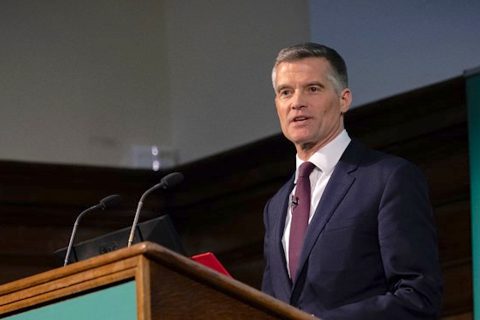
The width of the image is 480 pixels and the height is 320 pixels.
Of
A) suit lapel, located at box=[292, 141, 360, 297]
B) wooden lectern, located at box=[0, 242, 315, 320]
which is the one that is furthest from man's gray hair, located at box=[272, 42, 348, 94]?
wooden lectern, located at box=[0, 242, 315, 320]

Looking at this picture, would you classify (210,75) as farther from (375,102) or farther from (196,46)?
(375,102)

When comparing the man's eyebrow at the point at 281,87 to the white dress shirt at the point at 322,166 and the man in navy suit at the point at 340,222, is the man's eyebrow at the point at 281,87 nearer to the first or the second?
the man in navy suit at the point at 340,222

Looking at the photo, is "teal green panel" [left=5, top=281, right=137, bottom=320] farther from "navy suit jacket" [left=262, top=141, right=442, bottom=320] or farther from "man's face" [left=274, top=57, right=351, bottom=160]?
"man's face" [left=274, top=57, right=351, bottom=160]

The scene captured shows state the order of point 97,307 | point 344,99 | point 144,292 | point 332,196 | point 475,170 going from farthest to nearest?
point 475,170, point 344,99, point 332,196, point 97,307, point 144,292

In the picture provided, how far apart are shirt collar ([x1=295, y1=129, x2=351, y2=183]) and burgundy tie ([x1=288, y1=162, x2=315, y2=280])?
2cm

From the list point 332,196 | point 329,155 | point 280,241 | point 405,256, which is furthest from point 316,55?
point 405,256

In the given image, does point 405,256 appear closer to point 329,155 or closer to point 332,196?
point 332,196

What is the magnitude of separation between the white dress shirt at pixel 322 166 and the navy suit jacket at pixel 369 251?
47 mm

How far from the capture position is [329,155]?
3424 mm

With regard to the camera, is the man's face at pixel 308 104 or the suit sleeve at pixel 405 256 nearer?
the suit sleeve at pixel 405 256

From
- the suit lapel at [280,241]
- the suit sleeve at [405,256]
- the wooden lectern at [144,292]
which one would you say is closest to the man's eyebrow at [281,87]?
the suit lapel at [280,241]

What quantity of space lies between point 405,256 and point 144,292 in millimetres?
926

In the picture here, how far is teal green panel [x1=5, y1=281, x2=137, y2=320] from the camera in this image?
239cm

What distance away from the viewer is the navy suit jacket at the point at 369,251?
300 centimetres
